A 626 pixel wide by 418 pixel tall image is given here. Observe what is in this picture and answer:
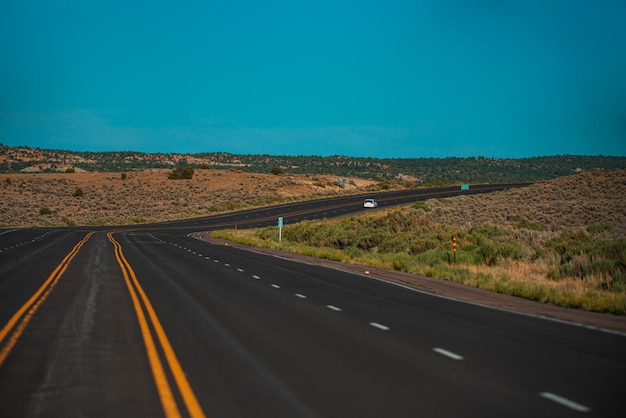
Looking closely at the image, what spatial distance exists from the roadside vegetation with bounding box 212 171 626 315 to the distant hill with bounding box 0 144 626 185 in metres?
97.9

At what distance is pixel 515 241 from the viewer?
105 feet

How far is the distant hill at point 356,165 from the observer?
15912 centimetres

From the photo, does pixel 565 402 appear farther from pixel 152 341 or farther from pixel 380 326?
pixel 152 341

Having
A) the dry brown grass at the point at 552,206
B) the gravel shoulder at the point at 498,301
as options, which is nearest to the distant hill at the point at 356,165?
the dry brown grass at the point at 552,206

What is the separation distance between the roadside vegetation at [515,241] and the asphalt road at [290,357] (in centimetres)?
469

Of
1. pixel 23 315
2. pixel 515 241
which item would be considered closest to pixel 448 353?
pixel 23 315

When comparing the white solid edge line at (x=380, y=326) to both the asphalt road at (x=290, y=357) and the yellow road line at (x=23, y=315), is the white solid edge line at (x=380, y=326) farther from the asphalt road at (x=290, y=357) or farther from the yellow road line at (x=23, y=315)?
the yellow road line at (x=23, y=315)

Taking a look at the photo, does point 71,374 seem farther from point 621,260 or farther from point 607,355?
point 621,260

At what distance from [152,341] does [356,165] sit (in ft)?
581

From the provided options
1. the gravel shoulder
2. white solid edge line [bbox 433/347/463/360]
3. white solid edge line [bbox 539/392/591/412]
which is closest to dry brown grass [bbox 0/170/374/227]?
the gravel shoulder

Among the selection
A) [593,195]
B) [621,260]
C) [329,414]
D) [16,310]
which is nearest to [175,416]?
[329,414]

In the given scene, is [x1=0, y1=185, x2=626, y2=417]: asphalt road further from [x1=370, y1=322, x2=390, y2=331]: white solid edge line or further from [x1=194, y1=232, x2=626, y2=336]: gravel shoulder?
[x1=194, y1=232, x2=626, y2=336]: gravel shoulder

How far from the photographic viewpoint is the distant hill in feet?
522

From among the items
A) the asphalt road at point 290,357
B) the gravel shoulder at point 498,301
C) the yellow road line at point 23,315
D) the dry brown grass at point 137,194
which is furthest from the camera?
the dry brown grass at point 137,194
